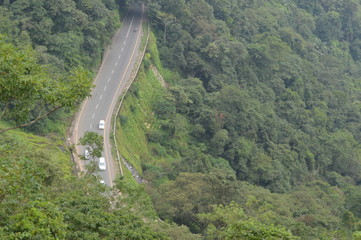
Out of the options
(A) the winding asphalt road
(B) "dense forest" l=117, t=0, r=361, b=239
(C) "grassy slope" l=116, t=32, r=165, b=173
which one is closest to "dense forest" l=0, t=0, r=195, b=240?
(A) the winding asphalt road

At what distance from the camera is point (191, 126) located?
193 feet

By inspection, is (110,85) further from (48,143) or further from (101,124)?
(48,143)

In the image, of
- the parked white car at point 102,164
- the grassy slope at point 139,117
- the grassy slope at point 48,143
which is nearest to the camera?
the grassy slope at point 48,143

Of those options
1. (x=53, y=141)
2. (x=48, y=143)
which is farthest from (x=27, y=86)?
(x=53, y=141)

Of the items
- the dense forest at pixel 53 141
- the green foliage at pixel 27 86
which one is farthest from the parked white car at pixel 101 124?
the green foliage at pixel 27 86

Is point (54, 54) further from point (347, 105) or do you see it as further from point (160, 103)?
point (347, 105)

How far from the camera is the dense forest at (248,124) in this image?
4003cm

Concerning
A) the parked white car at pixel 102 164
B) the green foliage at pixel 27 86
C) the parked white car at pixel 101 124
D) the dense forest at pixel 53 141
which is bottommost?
the parked white car at pixel 102 164

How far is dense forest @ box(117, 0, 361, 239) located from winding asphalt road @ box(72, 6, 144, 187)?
7.63ft

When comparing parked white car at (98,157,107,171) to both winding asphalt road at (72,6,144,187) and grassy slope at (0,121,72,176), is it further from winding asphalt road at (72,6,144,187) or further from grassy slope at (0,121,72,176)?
grassy slope at (0,121,72,176)

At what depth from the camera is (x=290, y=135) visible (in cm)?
6625

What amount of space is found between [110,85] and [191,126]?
1055cm

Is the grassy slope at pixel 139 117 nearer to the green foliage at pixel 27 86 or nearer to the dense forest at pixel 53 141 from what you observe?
the dense forest at pixel 53 141

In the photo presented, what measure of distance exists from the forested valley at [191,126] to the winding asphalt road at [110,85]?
4.68ft
